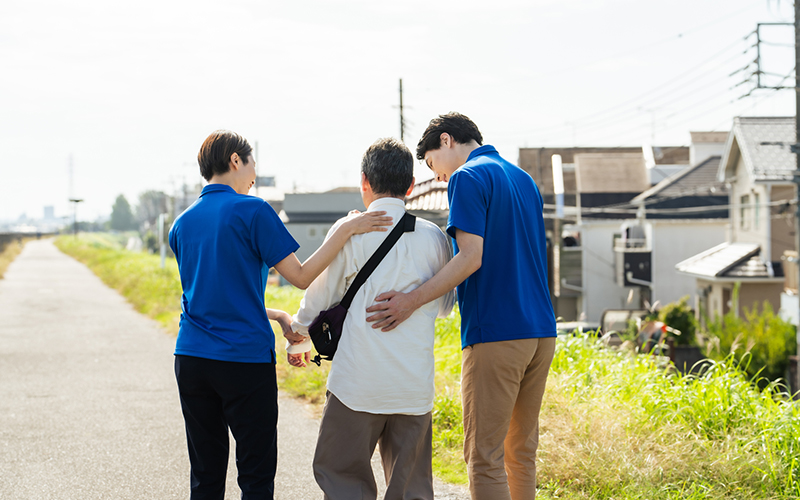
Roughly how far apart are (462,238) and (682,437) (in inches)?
86.4

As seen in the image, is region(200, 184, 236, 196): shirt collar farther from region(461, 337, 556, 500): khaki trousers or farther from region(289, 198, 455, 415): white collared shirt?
region(461, 337, 556, 500): khaki trousers

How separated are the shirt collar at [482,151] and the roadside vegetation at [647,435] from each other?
1.86 meters

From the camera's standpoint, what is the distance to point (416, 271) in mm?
2438

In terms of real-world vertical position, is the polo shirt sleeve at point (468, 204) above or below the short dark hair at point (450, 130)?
below

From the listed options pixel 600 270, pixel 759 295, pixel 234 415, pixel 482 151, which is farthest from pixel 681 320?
pixel 234 415

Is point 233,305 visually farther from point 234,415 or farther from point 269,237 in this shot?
point 234,415

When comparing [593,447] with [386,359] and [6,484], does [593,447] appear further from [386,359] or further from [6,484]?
[6,484]

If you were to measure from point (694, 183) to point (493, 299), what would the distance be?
1176 inches

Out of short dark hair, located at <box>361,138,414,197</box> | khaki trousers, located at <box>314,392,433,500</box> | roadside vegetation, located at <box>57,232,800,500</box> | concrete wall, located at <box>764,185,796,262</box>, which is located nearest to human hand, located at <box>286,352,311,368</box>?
khaki trousers, located at <box>314,392,433,500</box>

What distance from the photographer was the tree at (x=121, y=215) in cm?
14150

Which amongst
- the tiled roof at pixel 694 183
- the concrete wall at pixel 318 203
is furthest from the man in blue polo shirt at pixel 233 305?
the tiled roof at pixel 694 183

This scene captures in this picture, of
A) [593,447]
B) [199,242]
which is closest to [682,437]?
[593,447]

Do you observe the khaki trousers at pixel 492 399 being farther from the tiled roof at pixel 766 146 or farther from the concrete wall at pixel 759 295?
the concrete wall at pixel 759 295

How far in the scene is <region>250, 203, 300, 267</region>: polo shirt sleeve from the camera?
2.42 m
